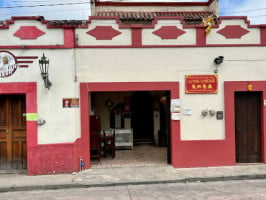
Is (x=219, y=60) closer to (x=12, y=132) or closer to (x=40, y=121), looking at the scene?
(x=40, y=121)

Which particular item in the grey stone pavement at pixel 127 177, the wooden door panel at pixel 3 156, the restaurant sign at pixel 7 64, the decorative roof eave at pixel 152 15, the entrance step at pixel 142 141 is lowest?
the grey stone pavement at pixel 127 177

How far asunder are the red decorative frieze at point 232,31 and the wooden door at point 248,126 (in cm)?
177

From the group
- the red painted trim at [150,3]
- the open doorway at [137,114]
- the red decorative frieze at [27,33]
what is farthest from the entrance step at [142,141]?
the red painted trim at [150,3]

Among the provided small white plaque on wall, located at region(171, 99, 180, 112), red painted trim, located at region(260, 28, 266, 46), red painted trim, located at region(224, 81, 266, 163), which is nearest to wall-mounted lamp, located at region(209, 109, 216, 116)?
red painted trim, located at region(224, 81, 266, 163)

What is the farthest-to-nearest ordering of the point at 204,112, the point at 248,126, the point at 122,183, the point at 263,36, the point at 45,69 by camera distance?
1. the point at 248,126
2. the point at 263,36
3. the point at 204,112
4. the point at 45,69
5. the point at 122,183

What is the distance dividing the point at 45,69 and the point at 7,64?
45.0 inches

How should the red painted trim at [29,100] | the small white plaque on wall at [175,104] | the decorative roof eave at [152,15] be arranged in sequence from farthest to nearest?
the decorative roof eave at [152,15] → the small white plaque on wall at [175,104] → the red painted trim at [29,100]

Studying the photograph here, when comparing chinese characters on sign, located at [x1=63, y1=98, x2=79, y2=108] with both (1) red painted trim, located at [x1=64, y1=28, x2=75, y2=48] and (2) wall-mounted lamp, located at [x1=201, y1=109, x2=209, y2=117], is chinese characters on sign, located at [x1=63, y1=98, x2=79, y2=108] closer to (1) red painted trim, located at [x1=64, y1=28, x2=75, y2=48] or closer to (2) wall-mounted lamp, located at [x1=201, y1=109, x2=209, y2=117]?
(1) red painted trim, located at [x1=64, y1=28, x2=75, y2=48]

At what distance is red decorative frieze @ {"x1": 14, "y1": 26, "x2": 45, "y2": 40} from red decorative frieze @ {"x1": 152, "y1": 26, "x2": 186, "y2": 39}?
3.42 meters

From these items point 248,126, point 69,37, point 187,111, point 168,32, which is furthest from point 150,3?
point 248,126

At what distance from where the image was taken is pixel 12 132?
7.21 m

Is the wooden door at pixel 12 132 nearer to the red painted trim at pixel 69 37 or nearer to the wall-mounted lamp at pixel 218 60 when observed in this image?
the red painted trim at pixel 69 37

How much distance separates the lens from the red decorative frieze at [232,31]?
7.50 m

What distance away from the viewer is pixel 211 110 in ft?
24.4
